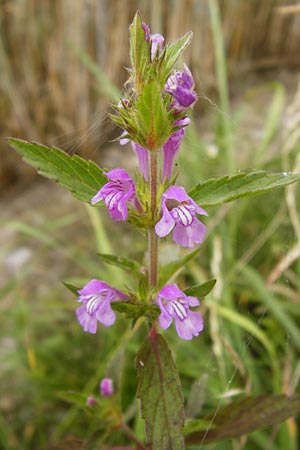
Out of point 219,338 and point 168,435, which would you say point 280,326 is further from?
point 168,435

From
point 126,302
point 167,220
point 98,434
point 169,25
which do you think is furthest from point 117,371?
point 169,25

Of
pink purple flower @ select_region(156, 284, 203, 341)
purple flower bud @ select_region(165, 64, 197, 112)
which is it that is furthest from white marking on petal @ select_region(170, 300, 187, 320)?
purple flower bud @ select_region(165, 64, 197, 112)

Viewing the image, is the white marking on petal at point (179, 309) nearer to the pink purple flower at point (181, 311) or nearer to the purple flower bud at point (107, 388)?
the pink purple flower at point (181, 311)

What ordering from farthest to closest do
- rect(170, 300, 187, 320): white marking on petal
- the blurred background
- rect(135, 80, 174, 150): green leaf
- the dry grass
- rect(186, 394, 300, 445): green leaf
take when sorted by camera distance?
the dry grass
the blurred background
rect(186, 394, 300, 445): green leaf
rect(170, 300, 187, 320): white marking on petal
rect(135, 80, 174, 150): green leaf

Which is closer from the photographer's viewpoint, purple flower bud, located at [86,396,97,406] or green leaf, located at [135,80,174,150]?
green leaf, located at [135,80,174,150]

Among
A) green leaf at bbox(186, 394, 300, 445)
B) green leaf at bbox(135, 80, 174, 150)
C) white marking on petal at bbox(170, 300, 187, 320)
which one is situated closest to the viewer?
green leaf at bbox(135, 80, 174, 150)

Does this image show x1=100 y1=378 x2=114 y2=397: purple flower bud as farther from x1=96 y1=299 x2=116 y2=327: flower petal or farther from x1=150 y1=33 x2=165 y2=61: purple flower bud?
x1=150 y1=33 x2=165 y2=61: purple flower bud

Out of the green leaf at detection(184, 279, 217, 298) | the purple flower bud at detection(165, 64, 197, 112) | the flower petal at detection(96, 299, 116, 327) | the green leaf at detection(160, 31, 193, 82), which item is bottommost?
the flower petal at detection(96, 299, 116, 327)
